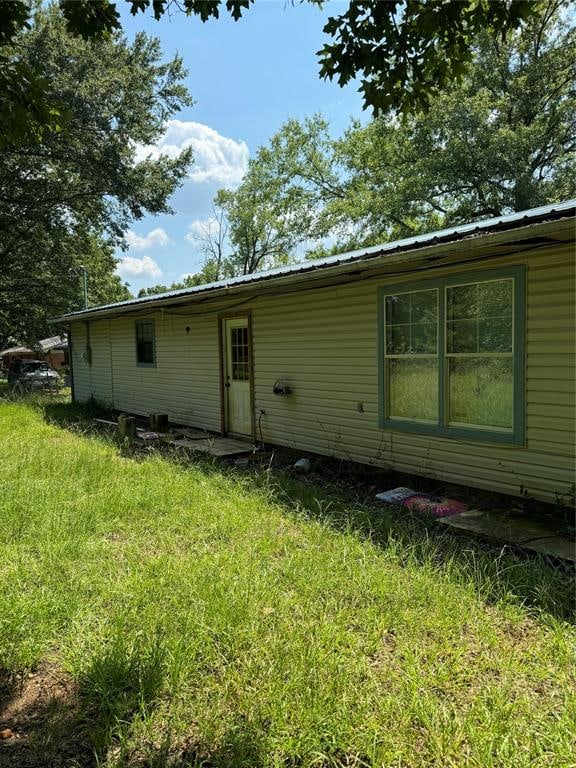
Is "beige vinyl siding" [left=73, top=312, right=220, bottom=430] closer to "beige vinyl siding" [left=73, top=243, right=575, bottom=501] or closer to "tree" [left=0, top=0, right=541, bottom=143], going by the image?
"beige vinyl siding" [left=73, top=243, right=575, bottom=501]

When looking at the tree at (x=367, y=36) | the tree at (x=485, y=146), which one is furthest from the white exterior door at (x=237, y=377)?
the tree at (x=485, y=146)

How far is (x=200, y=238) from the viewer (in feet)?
115

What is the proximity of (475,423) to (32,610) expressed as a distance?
415 centimetres

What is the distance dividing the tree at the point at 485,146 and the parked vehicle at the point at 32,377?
47.7 feet

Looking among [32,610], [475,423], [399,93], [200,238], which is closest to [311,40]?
[399,93]

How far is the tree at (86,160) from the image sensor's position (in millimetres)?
14812

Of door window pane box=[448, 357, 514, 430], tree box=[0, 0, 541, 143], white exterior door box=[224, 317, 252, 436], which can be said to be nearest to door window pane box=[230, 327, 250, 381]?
white exterior door box=[224, 317, 252, 436]

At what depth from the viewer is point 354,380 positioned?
253 inches

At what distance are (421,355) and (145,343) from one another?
24.7 ft

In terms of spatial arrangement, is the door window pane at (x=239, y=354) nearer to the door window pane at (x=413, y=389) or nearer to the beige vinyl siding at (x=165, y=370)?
the beige vinyl siding at (x=165, y=370)

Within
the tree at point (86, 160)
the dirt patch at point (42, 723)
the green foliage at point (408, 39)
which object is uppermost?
the tree at point (86, 160)

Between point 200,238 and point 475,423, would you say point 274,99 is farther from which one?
→ point 200,238

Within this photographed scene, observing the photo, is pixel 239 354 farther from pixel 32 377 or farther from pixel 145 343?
pixel 32 377

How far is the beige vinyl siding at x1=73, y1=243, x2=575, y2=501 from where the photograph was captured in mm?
4441
